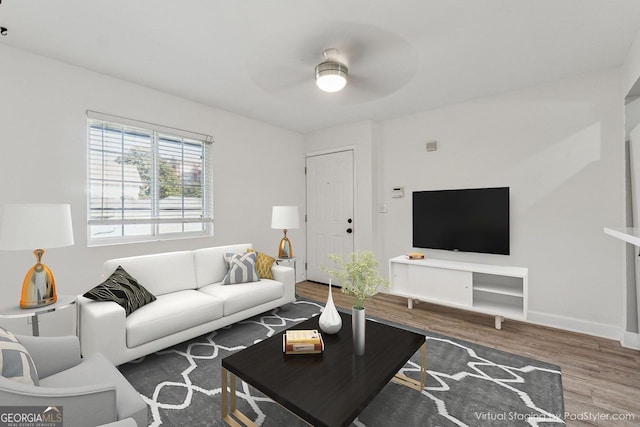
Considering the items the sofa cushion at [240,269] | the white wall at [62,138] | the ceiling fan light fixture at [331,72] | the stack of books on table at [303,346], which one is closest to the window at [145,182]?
the white wall at [62,138]

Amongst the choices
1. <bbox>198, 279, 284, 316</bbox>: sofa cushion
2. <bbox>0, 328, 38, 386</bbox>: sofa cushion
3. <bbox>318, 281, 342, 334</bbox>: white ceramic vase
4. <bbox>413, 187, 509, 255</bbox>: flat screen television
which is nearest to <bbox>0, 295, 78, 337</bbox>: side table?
<bbox>0, 328, 38, 386</bbox>: sofa cushion

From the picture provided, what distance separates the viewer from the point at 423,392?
1999mm

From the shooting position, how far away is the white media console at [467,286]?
3.06 meters

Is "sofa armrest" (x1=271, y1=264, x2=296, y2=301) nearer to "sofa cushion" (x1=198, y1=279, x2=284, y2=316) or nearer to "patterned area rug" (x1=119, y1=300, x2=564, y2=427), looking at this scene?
"sofa cushion" (x1=198, y1=279, x2=284, y2=316)

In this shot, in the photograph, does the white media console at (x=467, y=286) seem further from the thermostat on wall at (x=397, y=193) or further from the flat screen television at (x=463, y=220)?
the thermostat on wall at (x=397, y=193)

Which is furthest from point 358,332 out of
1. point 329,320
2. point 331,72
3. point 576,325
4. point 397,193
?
point 397,193

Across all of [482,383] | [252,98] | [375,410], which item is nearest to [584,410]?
[482,383]

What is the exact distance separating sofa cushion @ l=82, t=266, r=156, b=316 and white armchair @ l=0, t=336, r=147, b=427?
68cm

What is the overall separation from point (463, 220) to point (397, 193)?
39.0 inches

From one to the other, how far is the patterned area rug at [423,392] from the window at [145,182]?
1.43m

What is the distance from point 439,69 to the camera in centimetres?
282

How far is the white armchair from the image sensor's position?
1.03m

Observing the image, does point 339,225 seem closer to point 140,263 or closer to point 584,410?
point 140,263

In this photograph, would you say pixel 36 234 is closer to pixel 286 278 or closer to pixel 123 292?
pixel 123 292
